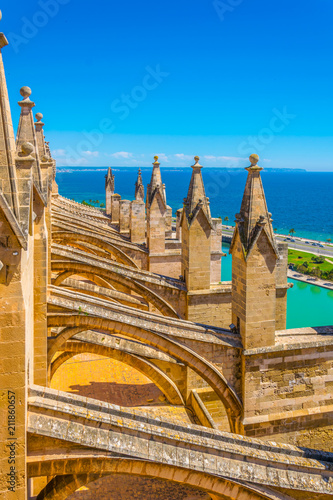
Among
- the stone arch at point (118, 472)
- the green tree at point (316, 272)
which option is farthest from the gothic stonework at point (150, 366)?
the green tree at point (316, 272)

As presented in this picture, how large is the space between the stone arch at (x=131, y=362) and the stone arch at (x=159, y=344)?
1.13m

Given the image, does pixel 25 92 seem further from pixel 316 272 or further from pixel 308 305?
pixel 316 272

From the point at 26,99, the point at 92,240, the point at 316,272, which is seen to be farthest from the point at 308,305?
the point at 26,99

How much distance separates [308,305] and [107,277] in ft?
92.5

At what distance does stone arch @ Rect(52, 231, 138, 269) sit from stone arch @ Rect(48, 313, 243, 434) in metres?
7.08

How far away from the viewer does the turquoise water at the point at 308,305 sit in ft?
105

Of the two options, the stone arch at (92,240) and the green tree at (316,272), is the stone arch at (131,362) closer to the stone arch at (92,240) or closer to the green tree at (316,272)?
the stone arch at (92,240)

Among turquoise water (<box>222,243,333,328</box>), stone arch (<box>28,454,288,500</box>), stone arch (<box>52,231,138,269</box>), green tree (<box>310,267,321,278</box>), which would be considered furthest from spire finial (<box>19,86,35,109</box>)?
green tree (<box>310,267,321,278</box>)

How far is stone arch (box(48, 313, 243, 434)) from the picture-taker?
8445mm

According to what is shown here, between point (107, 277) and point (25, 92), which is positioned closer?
point (25, 92)

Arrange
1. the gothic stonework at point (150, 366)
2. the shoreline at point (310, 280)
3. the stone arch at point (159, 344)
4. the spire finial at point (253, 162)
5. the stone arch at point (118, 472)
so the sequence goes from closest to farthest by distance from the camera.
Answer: the gothic stonework at point (150, 366)
the stone arch at point (118, 472)
the stone arch at point (159, 344)
the spire finial at point (253, 162)
the shoreline at point (310, 280)

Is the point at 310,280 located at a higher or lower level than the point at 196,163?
lower

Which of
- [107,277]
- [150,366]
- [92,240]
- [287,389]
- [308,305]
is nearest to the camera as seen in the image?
[287,389]

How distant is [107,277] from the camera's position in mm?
12898
